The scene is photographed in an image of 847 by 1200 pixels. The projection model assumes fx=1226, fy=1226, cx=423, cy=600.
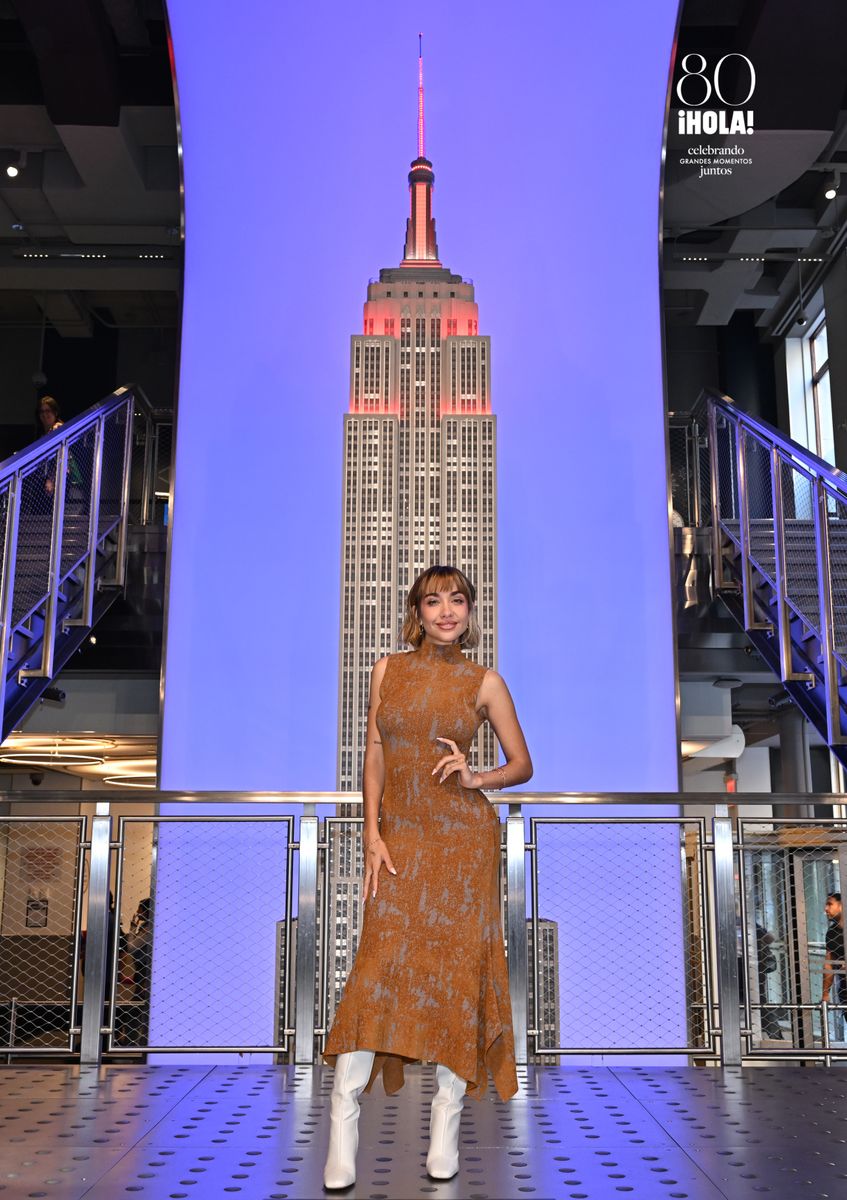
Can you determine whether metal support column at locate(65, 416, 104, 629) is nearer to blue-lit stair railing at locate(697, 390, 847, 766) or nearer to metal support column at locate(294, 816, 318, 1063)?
metal support column at locate(294, 816, 318, 1063)

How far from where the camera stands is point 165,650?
538cm

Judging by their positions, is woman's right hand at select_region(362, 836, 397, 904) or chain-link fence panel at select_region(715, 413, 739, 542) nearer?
woman's right hand at select_region(362, 836, 397, 904)

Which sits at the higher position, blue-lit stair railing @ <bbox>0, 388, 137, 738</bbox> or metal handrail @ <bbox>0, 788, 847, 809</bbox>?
blue-lit stair railing @ <bbox>0, 388, 137, 738</bbox>

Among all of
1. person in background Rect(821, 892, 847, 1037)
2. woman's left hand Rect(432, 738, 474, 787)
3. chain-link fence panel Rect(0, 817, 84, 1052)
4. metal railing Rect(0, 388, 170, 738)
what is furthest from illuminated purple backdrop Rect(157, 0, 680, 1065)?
chain-link fence panel Rect(0, 817, 84, 1052)

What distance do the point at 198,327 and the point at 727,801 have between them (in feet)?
10.6

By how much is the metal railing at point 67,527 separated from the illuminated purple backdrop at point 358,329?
0.37 m

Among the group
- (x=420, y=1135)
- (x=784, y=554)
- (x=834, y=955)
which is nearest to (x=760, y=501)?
(x=784, y=554)

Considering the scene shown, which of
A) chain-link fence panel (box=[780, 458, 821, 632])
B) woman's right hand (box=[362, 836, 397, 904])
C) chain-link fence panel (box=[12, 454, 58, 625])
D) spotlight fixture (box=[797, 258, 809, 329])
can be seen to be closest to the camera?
woman's right hand (box=[362, 836, 397, 904])

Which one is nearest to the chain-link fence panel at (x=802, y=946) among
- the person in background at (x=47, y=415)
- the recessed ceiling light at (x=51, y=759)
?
the person in background at (x=47, y=415)

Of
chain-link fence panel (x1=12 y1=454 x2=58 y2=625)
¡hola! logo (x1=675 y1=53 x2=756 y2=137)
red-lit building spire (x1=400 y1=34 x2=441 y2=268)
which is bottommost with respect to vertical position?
chain-link fence panel (x1=12 y1=454 x2=58 y2=625)

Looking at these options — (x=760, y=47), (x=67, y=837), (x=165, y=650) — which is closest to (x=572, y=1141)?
(x=165, y=650)

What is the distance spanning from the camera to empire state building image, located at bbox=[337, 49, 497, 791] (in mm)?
5371

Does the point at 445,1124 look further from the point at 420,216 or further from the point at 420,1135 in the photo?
the point at 420,216

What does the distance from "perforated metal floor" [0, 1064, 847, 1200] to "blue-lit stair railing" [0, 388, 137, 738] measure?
→ 5.61 ft
